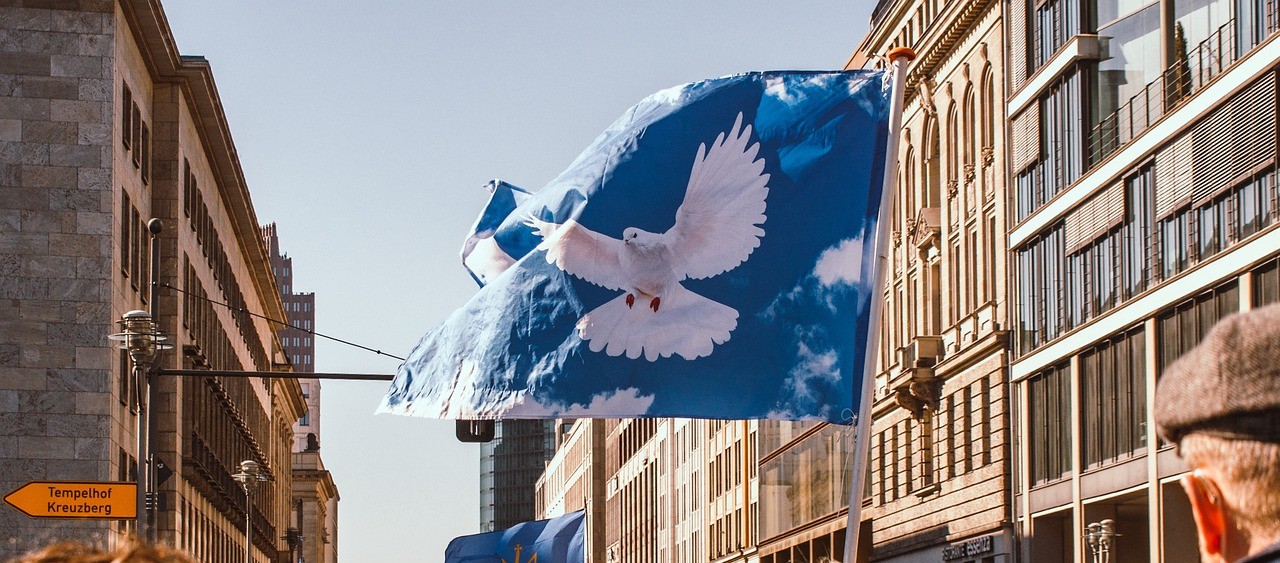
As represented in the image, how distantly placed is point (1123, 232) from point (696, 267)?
29.8m

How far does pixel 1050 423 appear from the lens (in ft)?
162

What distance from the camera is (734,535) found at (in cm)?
9544

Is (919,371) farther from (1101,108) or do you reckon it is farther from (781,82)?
(781,82)

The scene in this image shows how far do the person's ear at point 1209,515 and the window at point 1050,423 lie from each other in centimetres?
4528

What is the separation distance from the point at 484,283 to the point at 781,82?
2538mm

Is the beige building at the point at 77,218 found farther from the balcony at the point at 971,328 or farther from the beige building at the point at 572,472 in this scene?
the beige building at the point at 572,472

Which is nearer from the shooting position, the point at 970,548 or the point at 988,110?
the point at 988,110

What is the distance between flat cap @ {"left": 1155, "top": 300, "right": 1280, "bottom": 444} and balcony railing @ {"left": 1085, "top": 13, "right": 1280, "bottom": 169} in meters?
34.1

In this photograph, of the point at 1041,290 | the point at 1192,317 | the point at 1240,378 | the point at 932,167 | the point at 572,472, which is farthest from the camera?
the point at 572,472

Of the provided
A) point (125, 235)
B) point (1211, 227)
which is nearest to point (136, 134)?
point (125, 235)

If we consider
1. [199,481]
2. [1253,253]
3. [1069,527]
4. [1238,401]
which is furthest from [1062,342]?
[1238,401]

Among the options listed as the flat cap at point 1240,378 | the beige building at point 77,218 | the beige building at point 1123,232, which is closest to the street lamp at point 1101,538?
the beige building at point 1123,232

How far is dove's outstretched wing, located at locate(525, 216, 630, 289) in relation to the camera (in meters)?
14.8

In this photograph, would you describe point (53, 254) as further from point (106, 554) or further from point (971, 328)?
point (106, 554)
